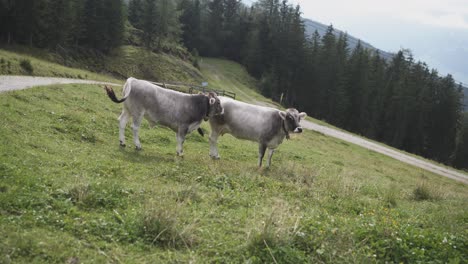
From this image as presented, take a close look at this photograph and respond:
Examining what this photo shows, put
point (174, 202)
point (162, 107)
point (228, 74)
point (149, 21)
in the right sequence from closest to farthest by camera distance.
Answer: point (174, 202)
point (162, 107)
point (149, 21)
point (228, 74)

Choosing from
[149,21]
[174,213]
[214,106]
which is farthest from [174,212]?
[149,21]

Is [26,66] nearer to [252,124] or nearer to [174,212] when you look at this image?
[252,124]

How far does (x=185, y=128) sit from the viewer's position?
14.7m

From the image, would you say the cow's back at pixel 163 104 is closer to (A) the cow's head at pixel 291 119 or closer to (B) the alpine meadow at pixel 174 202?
(B) the alpine meadow at pixel 174 202

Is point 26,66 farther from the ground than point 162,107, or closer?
closer

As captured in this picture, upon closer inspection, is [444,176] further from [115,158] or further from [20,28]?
[20,28]

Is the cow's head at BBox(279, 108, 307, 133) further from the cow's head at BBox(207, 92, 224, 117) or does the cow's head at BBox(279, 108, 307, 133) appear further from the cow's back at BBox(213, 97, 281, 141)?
the cow's head at BBox(207, 92, 224, 117)

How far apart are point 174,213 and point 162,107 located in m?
7.43

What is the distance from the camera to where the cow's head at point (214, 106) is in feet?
49.3

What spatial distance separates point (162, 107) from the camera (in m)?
14.3

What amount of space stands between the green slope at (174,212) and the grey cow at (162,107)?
1.06 m

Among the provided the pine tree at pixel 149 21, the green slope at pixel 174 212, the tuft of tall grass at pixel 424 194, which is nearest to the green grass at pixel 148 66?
the pine tree at pixel 149 21

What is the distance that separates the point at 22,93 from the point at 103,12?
164 ft

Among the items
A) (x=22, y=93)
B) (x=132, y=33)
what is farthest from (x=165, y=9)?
(x=22, y=93)
